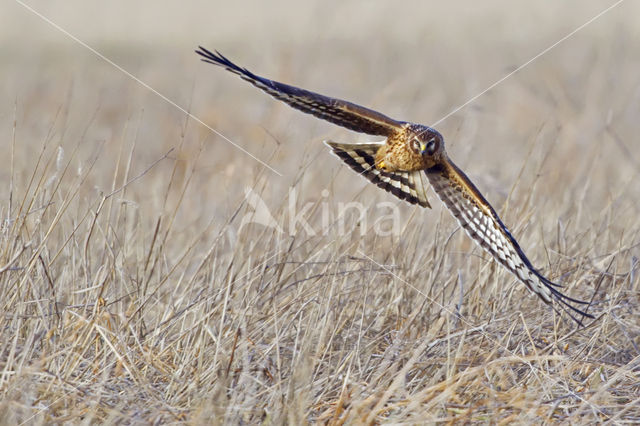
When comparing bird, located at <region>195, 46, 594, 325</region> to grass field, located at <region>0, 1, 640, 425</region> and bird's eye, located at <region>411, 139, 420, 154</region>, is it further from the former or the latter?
grass field, located at <region>0, 1, 640, 425</region>

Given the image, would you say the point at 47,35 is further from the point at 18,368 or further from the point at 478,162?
the point at 18,368

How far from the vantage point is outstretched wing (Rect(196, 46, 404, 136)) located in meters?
3.83

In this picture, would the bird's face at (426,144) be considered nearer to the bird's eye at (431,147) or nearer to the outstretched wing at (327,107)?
the bird's eye at (431,147)

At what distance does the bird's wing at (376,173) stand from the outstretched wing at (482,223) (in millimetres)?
91

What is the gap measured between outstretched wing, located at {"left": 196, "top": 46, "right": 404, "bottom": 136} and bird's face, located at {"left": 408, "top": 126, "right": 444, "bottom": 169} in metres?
0.13

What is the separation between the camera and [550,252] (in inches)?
174

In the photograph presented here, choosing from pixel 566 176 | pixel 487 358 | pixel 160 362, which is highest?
pixel 566 176

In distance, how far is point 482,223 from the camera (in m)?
4.26

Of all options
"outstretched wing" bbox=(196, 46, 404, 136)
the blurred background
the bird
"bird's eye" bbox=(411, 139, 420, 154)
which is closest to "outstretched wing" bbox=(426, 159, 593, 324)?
the bird

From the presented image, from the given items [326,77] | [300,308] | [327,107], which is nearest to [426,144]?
[327,107]

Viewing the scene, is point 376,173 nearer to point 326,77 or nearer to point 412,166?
point 412,166

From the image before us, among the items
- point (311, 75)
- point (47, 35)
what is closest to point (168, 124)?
point (311, 75)

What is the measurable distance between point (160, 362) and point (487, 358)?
4.06 ft

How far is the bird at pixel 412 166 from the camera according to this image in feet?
12.6
